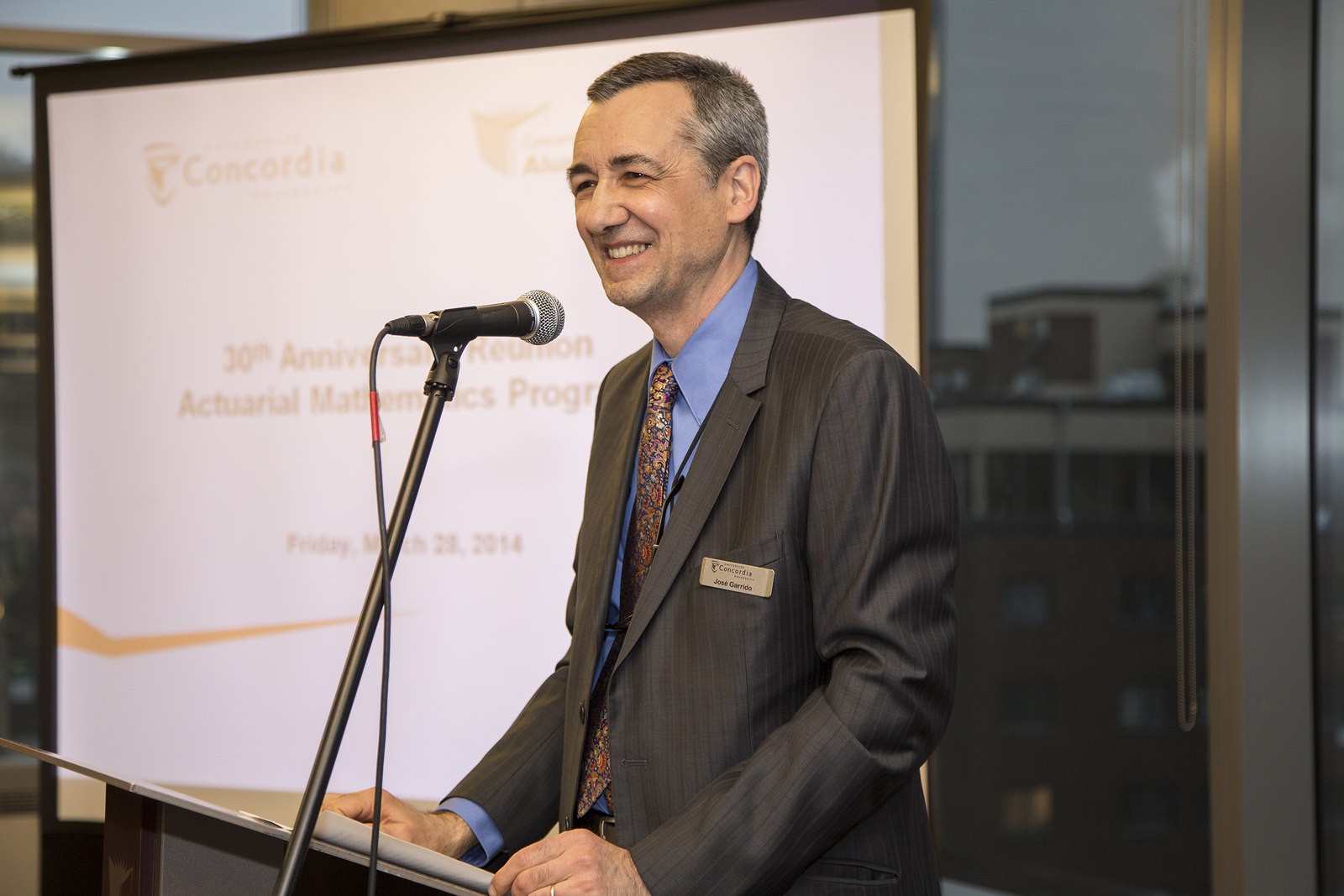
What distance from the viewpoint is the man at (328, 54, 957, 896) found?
134 cm

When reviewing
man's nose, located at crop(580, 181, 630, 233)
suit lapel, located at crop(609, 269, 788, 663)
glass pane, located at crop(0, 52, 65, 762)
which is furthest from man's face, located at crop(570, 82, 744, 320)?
glass pane, located at crop(0, 52, 65, 762)

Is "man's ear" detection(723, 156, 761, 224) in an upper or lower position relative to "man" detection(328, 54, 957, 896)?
upper

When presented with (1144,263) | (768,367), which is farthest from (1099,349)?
(768,367)

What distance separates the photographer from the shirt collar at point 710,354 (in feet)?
5.44

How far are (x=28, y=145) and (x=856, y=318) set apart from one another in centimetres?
324

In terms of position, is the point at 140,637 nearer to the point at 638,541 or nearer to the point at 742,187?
the point at 638,541

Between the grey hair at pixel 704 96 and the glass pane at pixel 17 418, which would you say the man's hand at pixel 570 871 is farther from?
the glass pane at pixel 17 418

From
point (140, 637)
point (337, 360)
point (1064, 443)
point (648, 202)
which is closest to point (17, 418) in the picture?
point (140, 637)

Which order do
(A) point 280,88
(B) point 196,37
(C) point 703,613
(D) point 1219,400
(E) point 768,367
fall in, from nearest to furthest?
(C) point 703,613
(E) point 768,367
(D) point 1219,400
(A) point 280,88
(B) point 196,37

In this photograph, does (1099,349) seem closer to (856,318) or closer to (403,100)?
(856,318)

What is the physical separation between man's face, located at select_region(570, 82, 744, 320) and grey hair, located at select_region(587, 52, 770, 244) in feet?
0.04

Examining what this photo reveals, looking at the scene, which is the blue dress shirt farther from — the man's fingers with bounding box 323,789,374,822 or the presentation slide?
the presentation slide

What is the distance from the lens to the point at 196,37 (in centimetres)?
409

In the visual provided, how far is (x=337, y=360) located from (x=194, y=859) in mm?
2147
